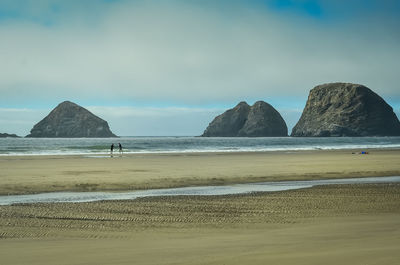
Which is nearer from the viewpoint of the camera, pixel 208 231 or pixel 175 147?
pixel 208 231

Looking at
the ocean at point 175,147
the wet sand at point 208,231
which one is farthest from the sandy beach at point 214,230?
the ocean at point 175,147

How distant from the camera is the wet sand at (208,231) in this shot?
5.72m

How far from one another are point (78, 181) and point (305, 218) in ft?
38.2

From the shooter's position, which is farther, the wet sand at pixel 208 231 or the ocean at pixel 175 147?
the ocean at pixel 175 147

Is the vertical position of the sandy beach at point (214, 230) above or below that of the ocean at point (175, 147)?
below

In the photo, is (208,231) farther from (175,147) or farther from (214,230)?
(175,147)

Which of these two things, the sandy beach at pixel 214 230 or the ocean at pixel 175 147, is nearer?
the sandy beach at pixel 214 230

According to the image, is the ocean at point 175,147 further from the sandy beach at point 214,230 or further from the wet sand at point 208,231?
the wet sand at point 208,231

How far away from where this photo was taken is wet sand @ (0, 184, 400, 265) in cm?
572

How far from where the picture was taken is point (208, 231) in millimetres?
7898

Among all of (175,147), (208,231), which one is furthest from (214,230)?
(175,147)

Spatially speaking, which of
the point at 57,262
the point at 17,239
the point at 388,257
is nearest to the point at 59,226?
the point at 17,239

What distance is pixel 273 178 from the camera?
65.0 feet

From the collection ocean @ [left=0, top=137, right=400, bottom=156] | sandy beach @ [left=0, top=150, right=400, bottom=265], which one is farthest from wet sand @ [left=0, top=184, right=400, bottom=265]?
ocean @ [left=0, top=137, right=400, bottom=156]
